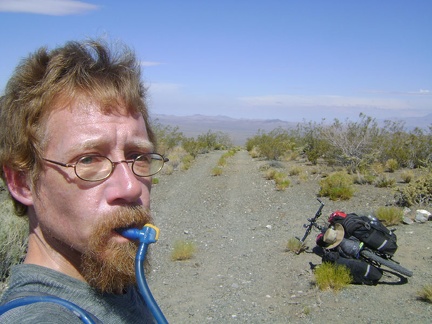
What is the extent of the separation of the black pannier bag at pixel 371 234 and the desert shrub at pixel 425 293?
0.90 meters

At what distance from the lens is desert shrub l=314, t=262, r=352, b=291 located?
261 inches

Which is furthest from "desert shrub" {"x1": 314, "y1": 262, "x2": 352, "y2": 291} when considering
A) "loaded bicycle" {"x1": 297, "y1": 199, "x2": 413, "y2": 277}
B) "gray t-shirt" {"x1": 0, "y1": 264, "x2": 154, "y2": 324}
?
"gray t-shirt" {"x1": 0, "y1": 264, "x2": 154, "y2": 324}

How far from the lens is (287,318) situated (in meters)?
6.00

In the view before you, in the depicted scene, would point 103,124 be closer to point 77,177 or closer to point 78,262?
point 77,177

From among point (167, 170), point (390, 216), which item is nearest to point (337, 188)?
point (390, 216)

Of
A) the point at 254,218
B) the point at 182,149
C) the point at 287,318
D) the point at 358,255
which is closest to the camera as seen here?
the point at 287,318

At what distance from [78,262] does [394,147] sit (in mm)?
20795

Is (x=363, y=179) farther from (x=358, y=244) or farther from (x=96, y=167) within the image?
(x=96, y=167)

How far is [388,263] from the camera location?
6762 mm

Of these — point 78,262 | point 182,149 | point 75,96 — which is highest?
point 75,96

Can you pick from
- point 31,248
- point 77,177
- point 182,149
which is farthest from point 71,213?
point 182,149

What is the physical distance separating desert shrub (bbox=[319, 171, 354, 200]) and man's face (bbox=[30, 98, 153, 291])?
41.6 feet

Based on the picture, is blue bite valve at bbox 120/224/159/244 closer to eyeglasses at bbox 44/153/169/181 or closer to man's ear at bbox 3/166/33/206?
eyeglasses at bbox 44/153/169/181

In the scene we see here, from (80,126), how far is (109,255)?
1.48 ft
